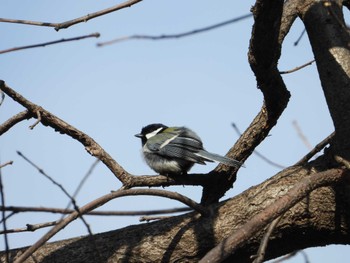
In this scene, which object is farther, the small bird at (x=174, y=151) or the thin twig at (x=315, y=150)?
the small bird at (x=174, y=151)

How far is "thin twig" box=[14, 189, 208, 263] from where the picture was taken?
117 inches

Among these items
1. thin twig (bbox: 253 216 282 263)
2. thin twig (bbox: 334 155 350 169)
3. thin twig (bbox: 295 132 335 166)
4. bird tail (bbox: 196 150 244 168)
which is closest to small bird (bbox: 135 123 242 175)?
bird tail (bbox: 196 150 244 168)

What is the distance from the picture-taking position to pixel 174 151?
591 cm

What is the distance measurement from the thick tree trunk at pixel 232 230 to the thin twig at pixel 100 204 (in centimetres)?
16

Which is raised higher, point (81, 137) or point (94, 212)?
point (81, 137)

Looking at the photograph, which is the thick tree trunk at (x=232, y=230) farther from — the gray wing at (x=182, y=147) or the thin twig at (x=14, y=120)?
the gray wing at (x=182, y=147)

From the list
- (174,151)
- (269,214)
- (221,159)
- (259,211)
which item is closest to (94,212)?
(269,214)

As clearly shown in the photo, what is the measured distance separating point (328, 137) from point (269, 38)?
3.46ft

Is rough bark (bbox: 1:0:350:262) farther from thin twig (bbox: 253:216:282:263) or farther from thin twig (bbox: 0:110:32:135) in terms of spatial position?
thin twig (bbox: 0:110:32:135)

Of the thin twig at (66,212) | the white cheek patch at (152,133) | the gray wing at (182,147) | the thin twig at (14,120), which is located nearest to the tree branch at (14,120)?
the thin twig at (14,120)

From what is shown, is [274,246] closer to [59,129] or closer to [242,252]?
[242,252]

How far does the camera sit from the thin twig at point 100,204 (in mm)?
2967

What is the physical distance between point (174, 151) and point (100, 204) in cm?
260

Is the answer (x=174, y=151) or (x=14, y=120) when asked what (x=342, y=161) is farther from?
(x=174, y=151)
